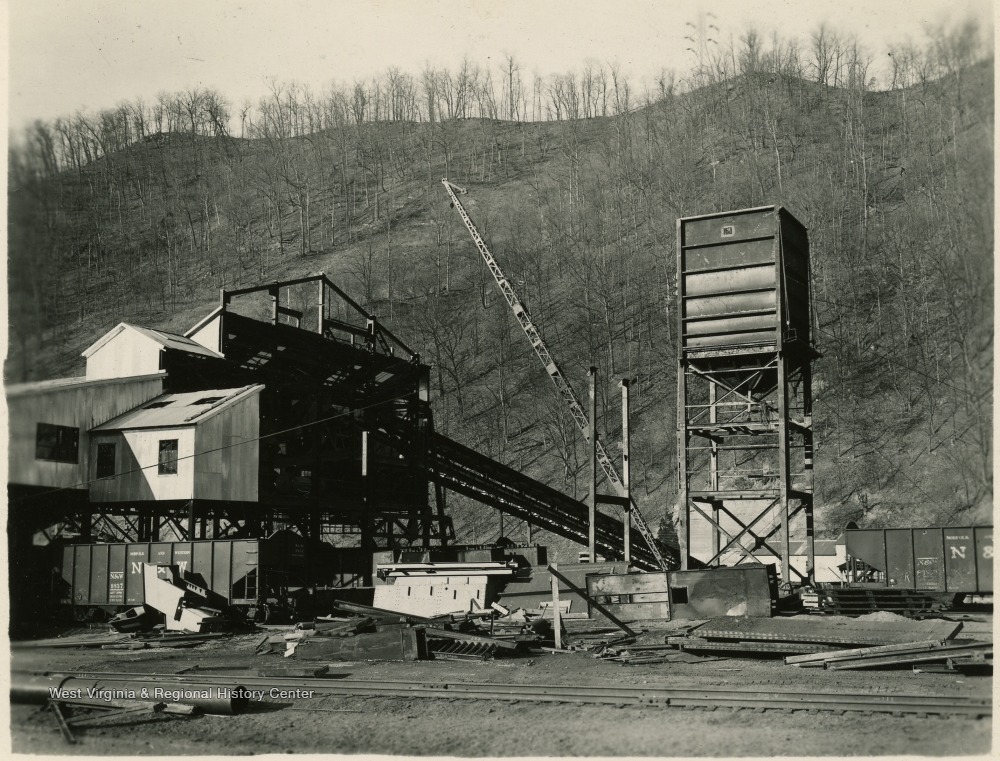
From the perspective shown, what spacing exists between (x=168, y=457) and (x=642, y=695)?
2011 centimetres

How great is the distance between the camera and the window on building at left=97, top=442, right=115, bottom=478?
94.3 feet

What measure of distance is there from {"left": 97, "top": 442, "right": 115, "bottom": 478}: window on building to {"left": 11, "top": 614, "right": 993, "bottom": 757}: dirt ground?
19.3 metres

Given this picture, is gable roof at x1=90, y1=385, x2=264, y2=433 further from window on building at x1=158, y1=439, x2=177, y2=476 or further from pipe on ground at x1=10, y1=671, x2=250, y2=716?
pipe on ground at x1=10, y1=671, x2=250, y2=716

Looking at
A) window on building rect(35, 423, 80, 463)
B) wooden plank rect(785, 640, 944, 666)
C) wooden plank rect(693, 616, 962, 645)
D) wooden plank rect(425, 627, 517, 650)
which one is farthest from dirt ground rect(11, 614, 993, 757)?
window on building rect(35, 423, 80, 463)

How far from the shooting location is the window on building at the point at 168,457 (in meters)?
27.4

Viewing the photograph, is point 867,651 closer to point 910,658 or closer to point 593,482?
point 910,658

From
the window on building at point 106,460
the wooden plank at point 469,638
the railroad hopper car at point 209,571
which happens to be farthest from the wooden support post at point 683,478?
the window on building at point 106,460

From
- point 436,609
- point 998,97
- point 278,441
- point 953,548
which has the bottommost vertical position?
point 436,609

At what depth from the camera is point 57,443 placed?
94.9ft

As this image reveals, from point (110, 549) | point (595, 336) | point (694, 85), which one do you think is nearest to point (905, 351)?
point (595, 336)

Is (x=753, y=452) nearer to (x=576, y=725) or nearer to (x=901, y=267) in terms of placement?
(x=901, y=267)

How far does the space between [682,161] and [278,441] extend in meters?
50.6

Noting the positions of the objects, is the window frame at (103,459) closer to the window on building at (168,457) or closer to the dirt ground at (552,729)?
the window on building at (168,457)

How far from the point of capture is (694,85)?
75000 millimetres
